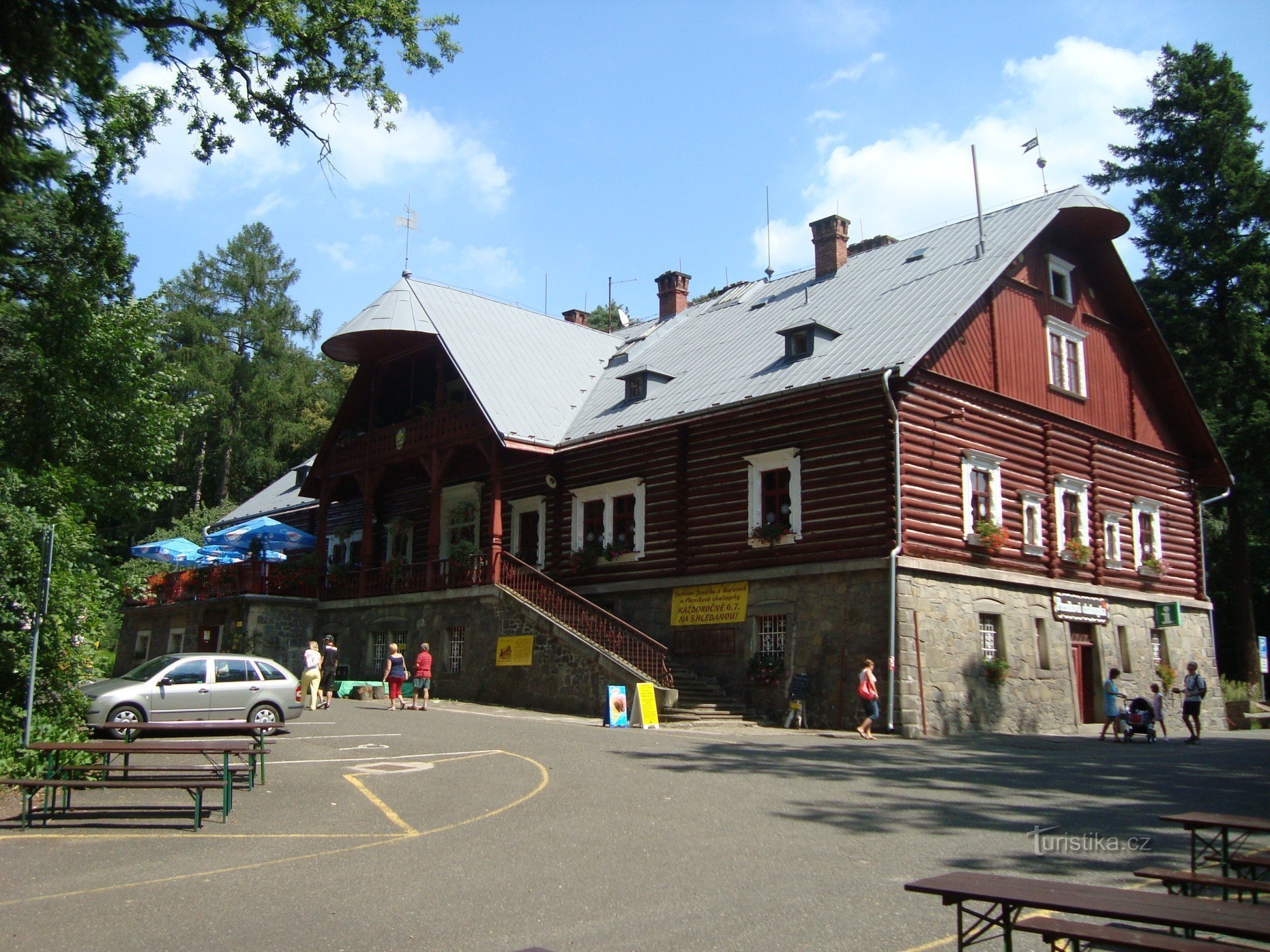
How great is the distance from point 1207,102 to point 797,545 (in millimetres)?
24431

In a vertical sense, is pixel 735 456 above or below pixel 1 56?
below

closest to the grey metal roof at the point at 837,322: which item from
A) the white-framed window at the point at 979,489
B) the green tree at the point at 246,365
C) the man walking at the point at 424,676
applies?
the white-framed window at the point at 979,489

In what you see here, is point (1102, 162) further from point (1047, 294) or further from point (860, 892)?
point (860, 892)

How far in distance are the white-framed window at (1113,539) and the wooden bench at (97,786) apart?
22.4m

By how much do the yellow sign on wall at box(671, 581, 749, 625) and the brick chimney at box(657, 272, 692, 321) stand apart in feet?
43.3

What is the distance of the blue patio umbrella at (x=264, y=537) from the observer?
34.0m

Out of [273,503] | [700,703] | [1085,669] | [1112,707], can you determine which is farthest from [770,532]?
[273,503]

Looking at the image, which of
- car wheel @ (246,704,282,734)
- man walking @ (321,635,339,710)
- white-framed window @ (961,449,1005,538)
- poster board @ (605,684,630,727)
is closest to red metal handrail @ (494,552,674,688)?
poster board @ (605,684,630,727)

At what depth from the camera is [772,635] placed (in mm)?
22906

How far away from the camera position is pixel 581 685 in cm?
2312

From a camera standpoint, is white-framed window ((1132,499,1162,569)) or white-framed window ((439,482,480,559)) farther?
white-framed window ((439,482,480,559))

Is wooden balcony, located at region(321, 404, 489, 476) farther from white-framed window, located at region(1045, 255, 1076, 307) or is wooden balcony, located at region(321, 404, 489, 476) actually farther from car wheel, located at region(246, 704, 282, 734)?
white-framed window, located at region(1045, 255, 1076, 307)

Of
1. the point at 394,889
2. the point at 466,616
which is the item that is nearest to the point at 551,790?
the point at 394,889

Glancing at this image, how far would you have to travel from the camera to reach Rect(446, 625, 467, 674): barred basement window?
27.3 meters
